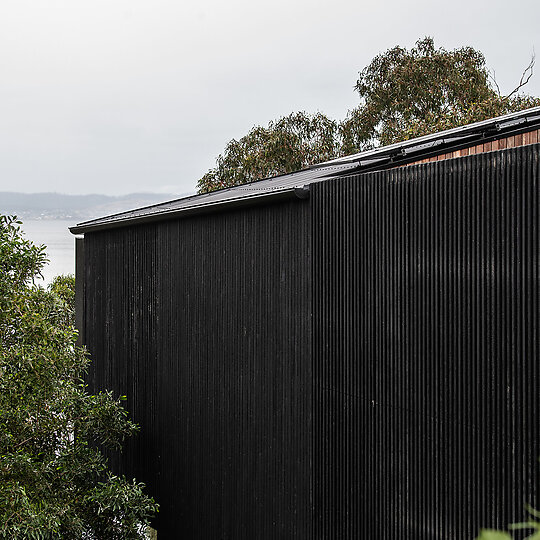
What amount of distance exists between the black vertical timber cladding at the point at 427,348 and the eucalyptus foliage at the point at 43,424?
7.20ft

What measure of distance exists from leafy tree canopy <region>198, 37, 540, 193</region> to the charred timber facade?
13.5 meters

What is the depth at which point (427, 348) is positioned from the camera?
3240 millimetres

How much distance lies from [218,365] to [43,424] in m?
1.54

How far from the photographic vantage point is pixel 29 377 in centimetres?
502

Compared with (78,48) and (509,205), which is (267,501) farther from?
(78,48)

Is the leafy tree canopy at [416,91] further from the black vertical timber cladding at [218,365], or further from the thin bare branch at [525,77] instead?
the black vertical timber cladding at [218,365]

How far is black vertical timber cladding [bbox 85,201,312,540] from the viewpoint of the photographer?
4375 mm

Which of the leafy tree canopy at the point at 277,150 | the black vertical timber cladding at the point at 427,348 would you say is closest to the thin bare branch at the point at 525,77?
the leafy tree canopy at the point at 277,150

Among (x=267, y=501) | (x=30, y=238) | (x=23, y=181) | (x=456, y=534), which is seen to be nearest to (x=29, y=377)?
(x=30, y=238)

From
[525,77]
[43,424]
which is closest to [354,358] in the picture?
[43,424]

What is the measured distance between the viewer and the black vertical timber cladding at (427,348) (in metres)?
2.77

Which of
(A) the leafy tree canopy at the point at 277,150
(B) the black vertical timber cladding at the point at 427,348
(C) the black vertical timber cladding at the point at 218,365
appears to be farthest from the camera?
(A) the leafy tree canopy at the point at 277,150

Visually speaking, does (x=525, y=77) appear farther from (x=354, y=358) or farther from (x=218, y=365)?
(x=354, y=358)

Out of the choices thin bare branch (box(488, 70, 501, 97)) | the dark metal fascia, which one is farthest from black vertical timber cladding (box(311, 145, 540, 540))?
thin bare branch (box(488, 70, 501, 97))
